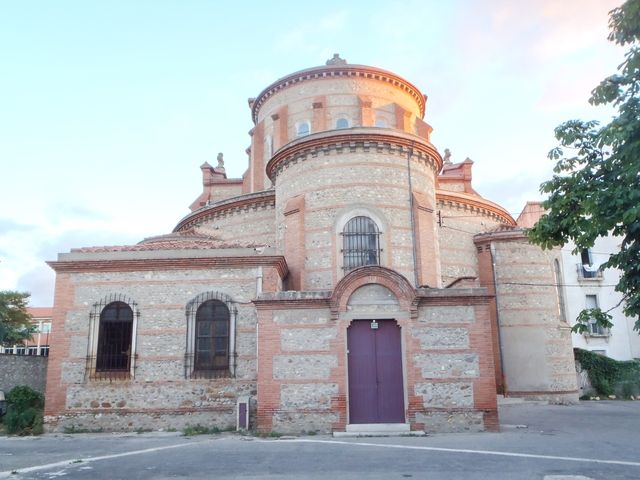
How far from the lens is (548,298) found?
24031 millimetres

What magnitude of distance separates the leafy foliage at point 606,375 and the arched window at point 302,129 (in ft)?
60.0

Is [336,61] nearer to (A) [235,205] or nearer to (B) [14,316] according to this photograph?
(A) [235,205]

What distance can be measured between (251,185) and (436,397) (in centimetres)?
1680

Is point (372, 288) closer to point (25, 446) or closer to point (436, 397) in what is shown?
point (436, 397)

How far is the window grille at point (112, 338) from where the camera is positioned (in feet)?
53.2

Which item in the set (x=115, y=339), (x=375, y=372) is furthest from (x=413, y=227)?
(x=115, y=339)

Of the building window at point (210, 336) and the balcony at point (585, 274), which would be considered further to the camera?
the balcony at point (585, 274)

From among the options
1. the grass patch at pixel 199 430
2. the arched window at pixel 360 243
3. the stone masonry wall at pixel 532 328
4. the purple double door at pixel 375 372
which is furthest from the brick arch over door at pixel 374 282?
the stone masonry wall at pixel 532 328

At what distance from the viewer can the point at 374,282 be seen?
14914mm

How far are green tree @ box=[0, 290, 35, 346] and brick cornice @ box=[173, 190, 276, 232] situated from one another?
48.2 ft

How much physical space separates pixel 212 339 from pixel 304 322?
349 cm

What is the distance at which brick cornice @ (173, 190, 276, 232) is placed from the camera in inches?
923

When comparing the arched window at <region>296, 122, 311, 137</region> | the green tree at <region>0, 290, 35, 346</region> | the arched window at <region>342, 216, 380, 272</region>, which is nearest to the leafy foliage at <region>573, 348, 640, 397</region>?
the arched window at <region>342, 216, 380, 272</region>

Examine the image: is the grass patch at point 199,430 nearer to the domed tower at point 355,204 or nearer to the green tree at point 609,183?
the domed tower at point 355,204
